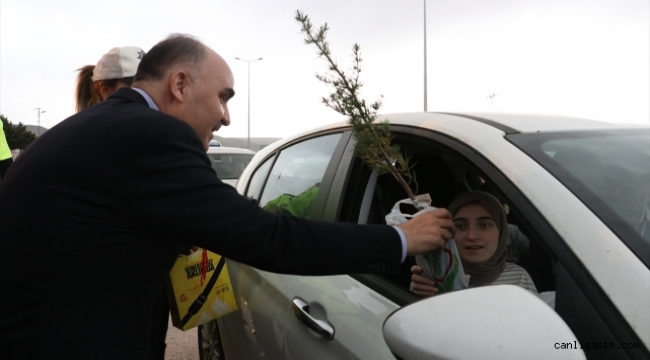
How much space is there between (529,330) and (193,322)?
1.68 m

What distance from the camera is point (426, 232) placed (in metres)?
1.39

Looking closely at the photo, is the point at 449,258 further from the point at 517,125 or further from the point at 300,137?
the point at 300,137

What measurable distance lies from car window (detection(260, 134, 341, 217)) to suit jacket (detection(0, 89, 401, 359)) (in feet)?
3.10

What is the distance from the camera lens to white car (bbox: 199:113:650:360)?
102 cm

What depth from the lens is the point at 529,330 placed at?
1.00 m

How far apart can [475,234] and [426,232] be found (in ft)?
1.96

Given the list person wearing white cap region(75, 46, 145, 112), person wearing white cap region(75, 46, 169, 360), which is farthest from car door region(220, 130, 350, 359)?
person wearing white cap region(75, 46, 145, 112)

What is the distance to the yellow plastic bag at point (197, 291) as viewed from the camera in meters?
2.30

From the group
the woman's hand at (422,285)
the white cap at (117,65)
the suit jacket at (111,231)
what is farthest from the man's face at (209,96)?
the white cap at (117,65)

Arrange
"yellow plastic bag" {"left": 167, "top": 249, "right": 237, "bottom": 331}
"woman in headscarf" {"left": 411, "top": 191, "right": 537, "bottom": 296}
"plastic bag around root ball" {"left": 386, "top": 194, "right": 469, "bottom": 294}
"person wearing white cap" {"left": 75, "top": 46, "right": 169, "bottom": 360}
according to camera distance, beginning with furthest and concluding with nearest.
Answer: "person wearing white cap" {"left": 75, "top": 46, "right": 169, "bottom": 360} < "yellow plastic bag" {"left": 167, "top": 249, "right": 237, "bottom": 331} < "woman in headscarf" {"left": 411, "top": 191, "right": 537, "bottom": 296} < "plastic bag around root ball" {"left": 386, "top": 194, "right": 469, "bottom": 294}

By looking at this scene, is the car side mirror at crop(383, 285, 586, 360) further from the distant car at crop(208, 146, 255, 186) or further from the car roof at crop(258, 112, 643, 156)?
the distant car at crop(208, 146, 255, 186)

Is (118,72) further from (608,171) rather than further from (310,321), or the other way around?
(608,171)

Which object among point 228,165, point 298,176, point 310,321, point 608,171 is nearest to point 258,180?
point 298,176

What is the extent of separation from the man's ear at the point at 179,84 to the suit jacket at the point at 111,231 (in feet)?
0.74
